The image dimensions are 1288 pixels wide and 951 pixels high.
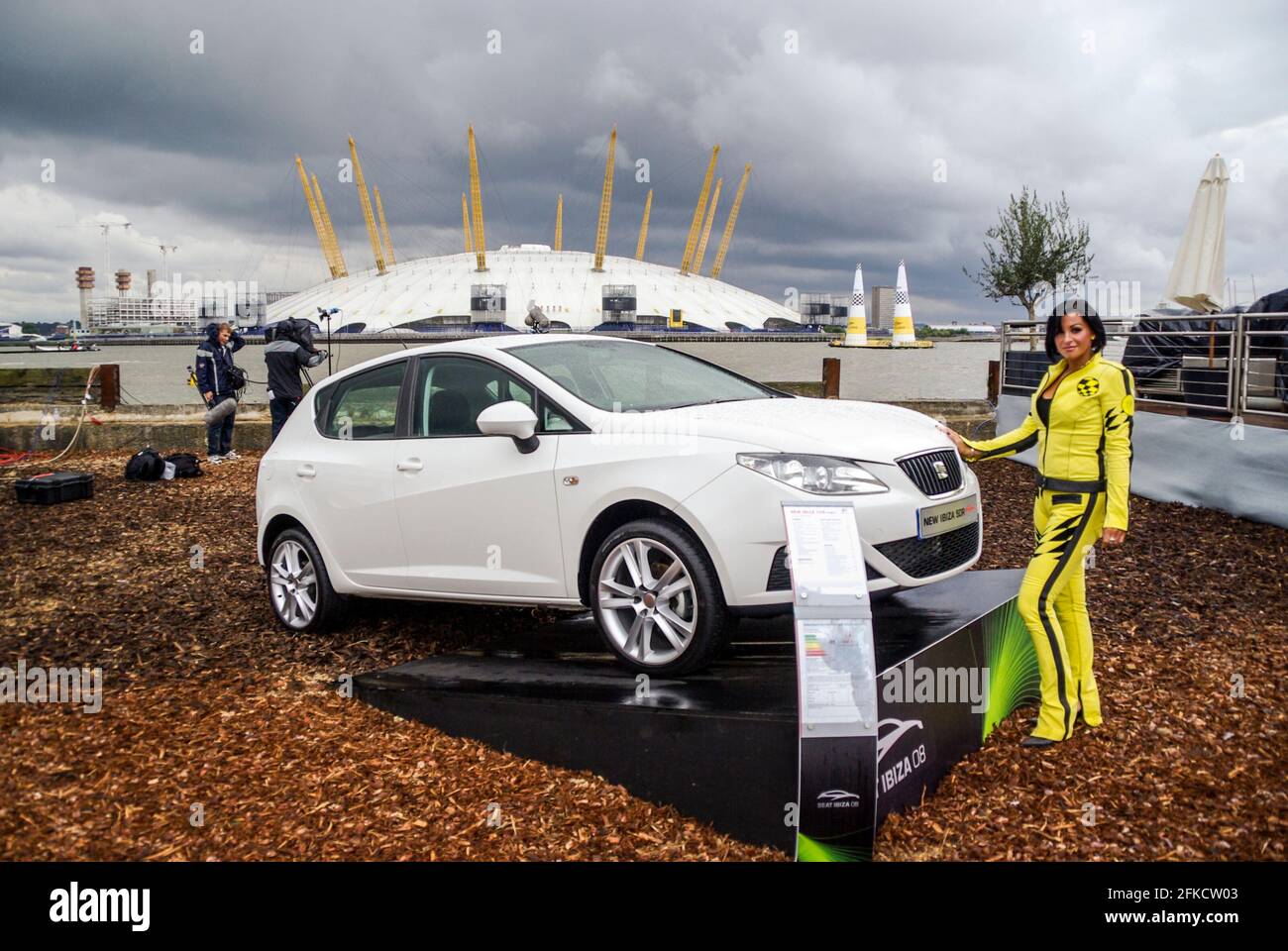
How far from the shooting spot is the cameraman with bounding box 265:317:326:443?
14.1 m

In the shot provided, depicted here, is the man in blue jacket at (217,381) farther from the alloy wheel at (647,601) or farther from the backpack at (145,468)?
the alloy wheel at (647,601)

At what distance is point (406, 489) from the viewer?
555cm

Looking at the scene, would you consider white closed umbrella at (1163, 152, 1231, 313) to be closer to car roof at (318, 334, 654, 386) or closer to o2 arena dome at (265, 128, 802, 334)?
car roof at (318, 334, 654, 386)

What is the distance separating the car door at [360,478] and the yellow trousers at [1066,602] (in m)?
3.21

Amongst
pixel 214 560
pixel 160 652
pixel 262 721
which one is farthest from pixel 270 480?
pixel 214 560

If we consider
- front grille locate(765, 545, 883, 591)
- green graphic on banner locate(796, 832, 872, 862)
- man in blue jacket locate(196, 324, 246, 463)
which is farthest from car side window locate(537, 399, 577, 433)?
man in blue jacket locate(196, 324, 246, 463)

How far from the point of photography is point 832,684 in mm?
3207

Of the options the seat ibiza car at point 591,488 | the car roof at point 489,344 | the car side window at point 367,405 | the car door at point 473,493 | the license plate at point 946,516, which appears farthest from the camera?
the car side window at point 367,405

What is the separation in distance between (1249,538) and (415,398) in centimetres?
642

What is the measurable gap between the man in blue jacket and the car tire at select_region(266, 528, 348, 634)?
29.2 feet

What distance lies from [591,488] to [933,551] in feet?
5.02

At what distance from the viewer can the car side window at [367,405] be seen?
19.4 feet

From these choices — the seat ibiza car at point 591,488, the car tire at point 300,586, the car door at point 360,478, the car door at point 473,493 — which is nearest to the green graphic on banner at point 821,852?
the seat ibiza car at point 591,488

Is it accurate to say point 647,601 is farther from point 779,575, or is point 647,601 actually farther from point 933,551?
point 933,551
